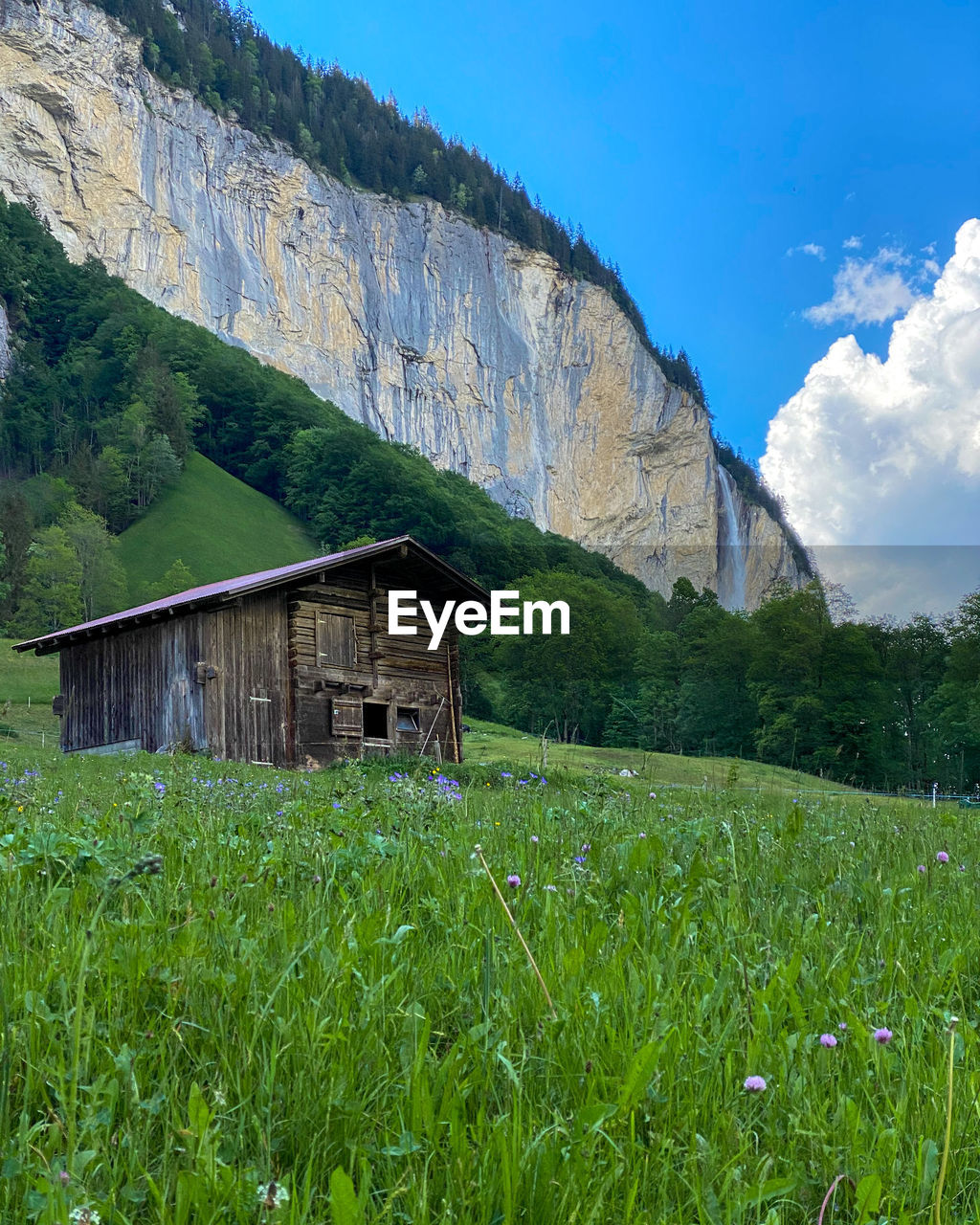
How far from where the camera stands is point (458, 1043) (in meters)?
2.36

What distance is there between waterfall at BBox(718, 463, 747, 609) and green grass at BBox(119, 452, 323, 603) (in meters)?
88.4

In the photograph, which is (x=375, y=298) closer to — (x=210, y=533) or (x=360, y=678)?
(x=210, y=533)

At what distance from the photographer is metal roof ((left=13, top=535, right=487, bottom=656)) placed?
2814cm

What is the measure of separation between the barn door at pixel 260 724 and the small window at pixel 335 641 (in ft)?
5.99

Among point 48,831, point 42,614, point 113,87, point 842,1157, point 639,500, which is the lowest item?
point 842,1157

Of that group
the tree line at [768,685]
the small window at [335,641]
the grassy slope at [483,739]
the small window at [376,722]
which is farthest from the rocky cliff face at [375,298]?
the small window at [335,641]

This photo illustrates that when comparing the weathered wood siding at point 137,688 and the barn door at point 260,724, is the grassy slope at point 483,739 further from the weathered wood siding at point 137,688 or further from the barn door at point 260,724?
the weathered wood siding at point 137,688

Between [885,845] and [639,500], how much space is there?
169m

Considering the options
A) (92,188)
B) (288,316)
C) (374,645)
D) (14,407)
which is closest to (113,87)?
(92,188)

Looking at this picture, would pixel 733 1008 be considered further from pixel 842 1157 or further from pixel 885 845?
pixel 885 845

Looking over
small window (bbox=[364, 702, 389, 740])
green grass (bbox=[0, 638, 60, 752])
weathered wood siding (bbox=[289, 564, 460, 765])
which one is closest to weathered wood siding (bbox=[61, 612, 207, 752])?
weathered wood siding (bbox=[289, 564, 460, 765])

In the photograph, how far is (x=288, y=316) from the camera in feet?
483

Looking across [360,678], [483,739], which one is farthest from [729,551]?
[360,678]

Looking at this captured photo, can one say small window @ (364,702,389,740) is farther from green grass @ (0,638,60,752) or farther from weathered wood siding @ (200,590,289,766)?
green grass @ (0,638,60,752)
